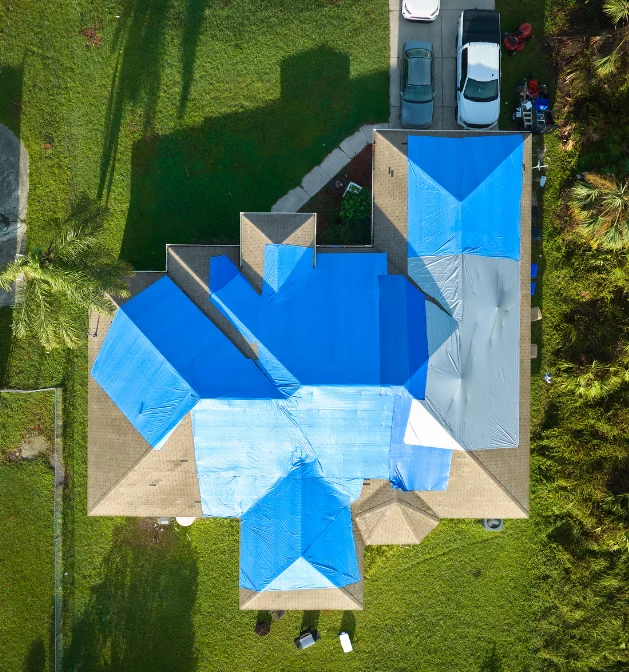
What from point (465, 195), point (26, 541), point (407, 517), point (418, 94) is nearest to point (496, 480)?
point (407, 517)

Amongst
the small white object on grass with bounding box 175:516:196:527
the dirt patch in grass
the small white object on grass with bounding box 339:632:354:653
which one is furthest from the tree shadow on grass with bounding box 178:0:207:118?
the small white object on grass with bounding box 339:632:354:653

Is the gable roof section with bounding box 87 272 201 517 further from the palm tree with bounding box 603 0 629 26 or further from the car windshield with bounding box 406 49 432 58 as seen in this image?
the palm tree with bounding box 603 0 629 26

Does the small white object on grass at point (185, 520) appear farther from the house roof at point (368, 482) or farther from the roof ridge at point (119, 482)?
the roof ridge at point (119, 482)

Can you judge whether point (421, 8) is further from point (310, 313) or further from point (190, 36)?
point (310, 313)

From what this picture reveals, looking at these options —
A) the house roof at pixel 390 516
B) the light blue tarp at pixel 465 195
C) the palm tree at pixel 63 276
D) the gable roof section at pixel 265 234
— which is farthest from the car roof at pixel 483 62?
the house roof at pixel 390 516

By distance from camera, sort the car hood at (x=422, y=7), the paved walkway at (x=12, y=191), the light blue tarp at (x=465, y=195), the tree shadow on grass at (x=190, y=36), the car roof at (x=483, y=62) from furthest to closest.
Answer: the paved walkway at (x=12, y=191) < the tree shadow on grass at (x=190, y=36) < the car hood at (x=422, y=7) < the car roof at (x=483, y=62) < the light blue tarp at (x=465, y=195)

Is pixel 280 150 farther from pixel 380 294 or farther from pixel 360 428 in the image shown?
pixel 360 428
